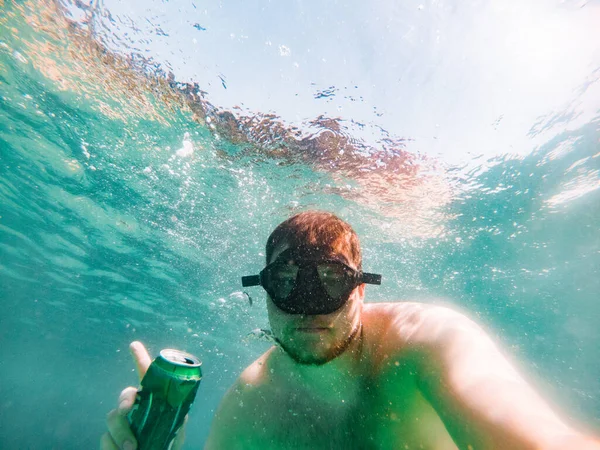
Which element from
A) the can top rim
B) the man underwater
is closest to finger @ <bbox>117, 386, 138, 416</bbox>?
the man underwater

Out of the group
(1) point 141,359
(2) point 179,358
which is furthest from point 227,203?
(2) point 179,358

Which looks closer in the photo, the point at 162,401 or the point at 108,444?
the point at 108,444

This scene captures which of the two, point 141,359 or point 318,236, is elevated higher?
point 318,236

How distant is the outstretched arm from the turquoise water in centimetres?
811

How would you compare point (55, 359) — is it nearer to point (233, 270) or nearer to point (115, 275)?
point (115, 275)

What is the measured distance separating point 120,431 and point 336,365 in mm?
1875

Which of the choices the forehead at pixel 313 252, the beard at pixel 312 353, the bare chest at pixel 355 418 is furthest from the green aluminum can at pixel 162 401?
the forehead at pixel 313 252

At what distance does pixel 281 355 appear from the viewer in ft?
11.6

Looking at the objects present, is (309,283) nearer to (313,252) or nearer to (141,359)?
(313,252)

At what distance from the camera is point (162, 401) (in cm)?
232

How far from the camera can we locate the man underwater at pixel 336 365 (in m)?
2.36

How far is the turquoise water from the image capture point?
34.4 feet

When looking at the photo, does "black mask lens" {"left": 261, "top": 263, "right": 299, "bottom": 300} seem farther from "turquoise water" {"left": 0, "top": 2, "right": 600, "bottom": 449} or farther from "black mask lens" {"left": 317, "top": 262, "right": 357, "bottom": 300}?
"turquoise water" {"left": 0, "top": 2, "right": 600, "bottom": 449}

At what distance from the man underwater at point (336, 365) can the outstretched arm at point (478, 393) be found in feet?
0.04
